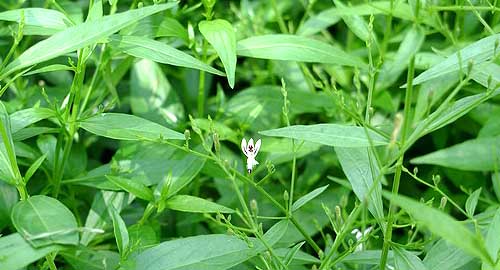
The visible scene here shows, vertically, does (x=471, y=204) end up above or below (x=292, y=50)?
below

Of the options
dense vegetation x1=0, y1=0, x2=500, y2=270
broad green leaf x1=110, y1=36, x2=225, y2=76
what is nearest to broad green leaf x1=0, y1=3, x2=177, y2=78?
dense vegetation x1=0, y1=0, x2=500, y2=270

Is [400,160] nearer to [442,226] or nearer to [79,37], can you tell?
[442,226]

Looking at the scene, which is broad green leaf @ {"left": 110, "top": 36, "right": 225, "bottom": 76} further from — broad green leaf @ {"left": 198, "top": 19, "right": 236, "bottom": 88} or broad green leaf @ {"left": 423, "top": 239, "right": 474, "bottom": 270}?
broad green leaf @ {"left": 423, "top": 239, "right": 474, "bottom": 270}

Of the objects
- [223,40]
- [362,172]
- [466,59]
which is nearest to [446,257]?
[362,172]

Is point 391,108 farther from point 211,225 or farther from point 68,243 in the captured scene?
point 68,243

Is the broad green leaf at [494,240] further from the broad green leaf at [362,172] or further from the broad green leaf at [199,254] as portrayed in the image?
the broad green leaf at [199,254]
